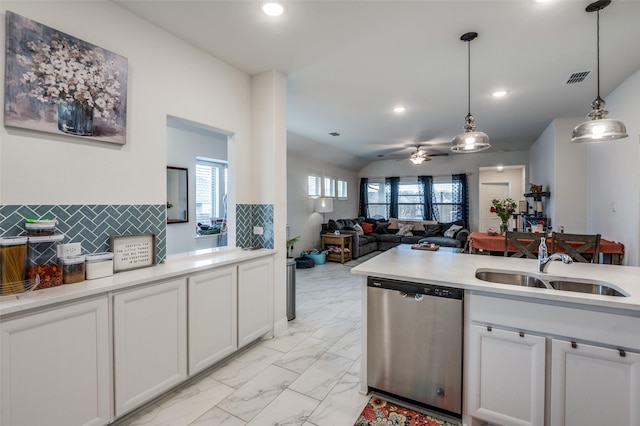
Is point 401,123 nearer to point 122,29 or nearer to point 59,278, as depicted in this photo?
point 122,29

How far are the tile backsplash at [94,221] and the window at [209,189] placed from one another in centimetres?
326

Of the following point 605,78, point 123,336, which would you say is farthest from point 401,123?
point 123,336

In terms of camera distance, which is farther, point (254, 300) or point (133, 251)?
point (254, 300)

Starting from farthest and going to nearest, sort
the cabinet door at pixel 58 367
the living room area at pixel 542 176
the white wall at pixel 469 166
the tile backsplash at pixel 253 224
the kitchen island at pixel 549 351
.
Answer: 1. the white wall at pixel 469 166
2. the living room area at pixel 542 176
3. the tile backsplash at pixel 253 224
4. the kitchen island at pixel 549 351
5. the cabinet door at pixel 58 367

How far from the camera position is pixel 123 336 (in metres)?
1.74

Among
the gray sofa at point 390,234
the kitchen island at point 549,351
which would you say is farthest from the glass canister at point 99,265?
the gray sofa at point 390,234

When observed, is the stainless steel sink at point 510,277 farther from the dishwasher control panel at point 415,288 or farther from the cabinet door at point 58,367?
the cabinet door at point 58,367

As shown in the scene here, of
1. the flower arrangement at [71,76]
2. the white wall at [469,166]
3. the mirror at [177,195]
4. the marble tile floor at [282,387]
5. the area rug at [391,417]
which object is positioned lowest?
the area rug at [391,417]

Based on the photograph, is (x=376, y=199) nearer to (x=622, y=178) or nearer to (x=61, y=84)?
(x=622, y=178)

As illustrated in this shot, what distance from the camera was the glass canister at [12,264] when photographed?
1.46 metres

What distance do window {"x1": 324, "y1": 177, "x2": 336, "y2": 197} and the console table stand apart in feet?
14.0

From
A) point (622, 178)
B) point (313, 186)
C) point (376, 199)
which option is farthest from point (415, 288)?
point (376, 199)

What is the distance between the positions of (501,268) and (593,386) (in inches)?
31.2

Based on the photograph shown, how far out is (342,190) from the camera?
9.04m
